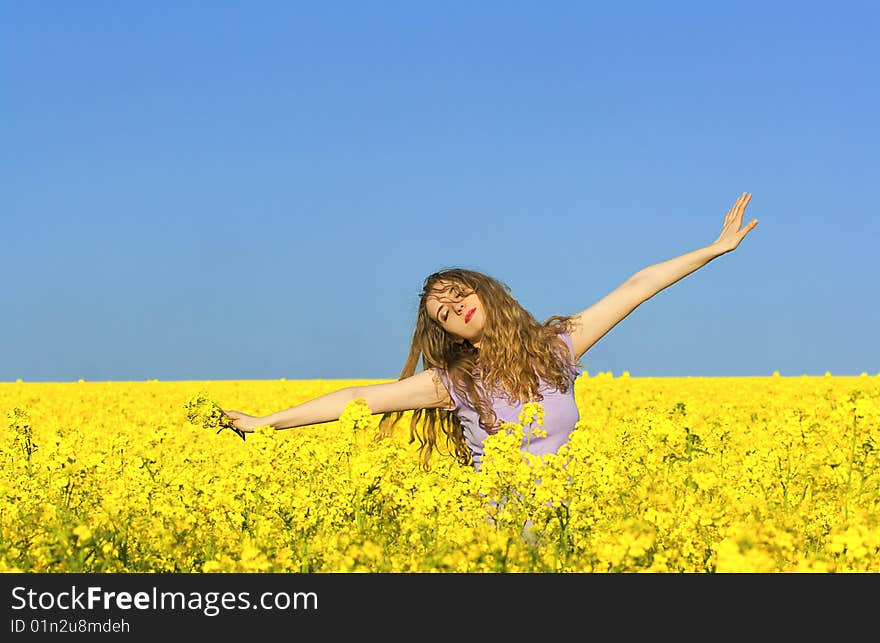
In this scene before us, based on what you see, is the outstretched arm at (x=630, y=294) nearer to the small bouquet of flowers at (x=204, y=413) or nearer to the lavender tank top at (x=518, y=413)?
the lavender tank top at (x=518, y=413)

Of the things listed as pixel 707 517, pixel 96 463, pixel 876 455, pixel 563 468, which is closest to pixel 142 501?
pixel 96 463

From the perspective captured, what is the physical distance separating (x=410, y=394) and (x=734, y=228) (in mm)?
2374

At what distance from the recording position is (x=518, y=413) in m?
5.70

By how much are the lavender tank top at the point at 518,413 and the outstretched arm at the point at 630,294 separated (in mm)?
388

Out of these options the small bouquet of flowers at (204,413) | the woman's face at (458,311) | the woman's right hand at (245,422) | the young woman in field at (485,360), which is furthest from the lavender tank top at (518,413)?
the small bouquet of flowers at (204,413)

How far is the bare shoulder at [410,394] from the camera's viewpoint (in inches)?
229

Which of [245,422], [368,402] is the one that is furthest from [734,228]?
[245,422]

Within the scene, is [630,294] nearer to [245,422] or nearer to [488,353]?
[488,353]

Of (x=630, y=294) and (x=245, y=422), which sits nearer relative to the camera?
(x=245, y=422)

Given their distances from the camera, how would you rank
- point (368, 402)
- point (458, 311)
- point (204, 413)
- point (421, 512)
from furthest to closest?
1. point (458, 311)
2. point (368, 402)
3. point (204, 413)
4. point (421, 512)
